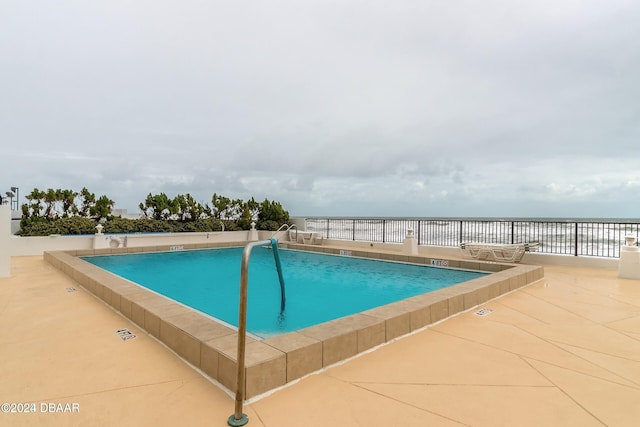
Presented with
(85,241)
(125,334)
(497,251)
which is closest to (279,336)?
(125,334)

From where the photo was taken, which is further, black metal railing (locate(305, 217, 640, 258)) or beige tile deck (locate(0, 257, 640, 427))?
black metal railing (locate(305, 217, 640, 258))

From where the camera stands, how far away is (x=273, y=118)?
1200cm

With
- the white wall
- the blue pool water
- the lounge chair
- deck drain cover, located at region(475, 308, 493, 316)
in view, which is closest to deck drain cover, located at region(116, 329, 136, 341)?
the blue pool water

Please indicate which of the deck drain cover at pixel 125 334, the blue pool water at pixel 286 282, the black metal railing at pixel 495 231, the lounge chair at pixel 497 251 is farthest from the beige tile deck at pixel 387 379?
the black metal railing at pixel 495 231

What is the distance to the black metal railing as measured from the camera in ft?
25.8

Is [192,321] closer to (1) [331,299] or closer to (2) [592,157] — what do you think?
(1) [331,299]

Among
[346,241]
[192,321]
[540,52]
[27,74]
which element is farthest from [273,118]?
[192,321]

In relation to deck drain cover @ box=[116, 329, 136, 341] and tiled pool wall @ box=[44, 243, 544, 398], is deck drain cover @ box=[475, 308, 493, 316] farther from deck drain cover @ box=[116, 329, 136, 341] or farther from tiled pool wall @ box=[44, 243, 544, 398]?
deck drain cover @ box=[116, 329, 136, 341]

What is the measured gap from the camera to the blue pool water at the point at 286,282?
457 centimetres

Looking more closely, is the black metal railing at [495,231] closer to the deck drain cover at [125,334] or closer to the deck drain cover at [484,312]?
the deck drain cover at [484,312]

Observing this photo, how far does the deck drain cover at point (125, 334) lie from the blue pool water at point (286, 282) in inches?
49.1

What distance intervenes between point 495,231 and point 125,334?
914 cm

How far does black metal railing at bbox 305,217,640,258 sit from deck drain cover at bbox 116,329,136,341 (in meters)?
8.04

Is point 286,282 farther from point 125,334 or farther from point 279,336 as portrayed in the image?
point 279,336
